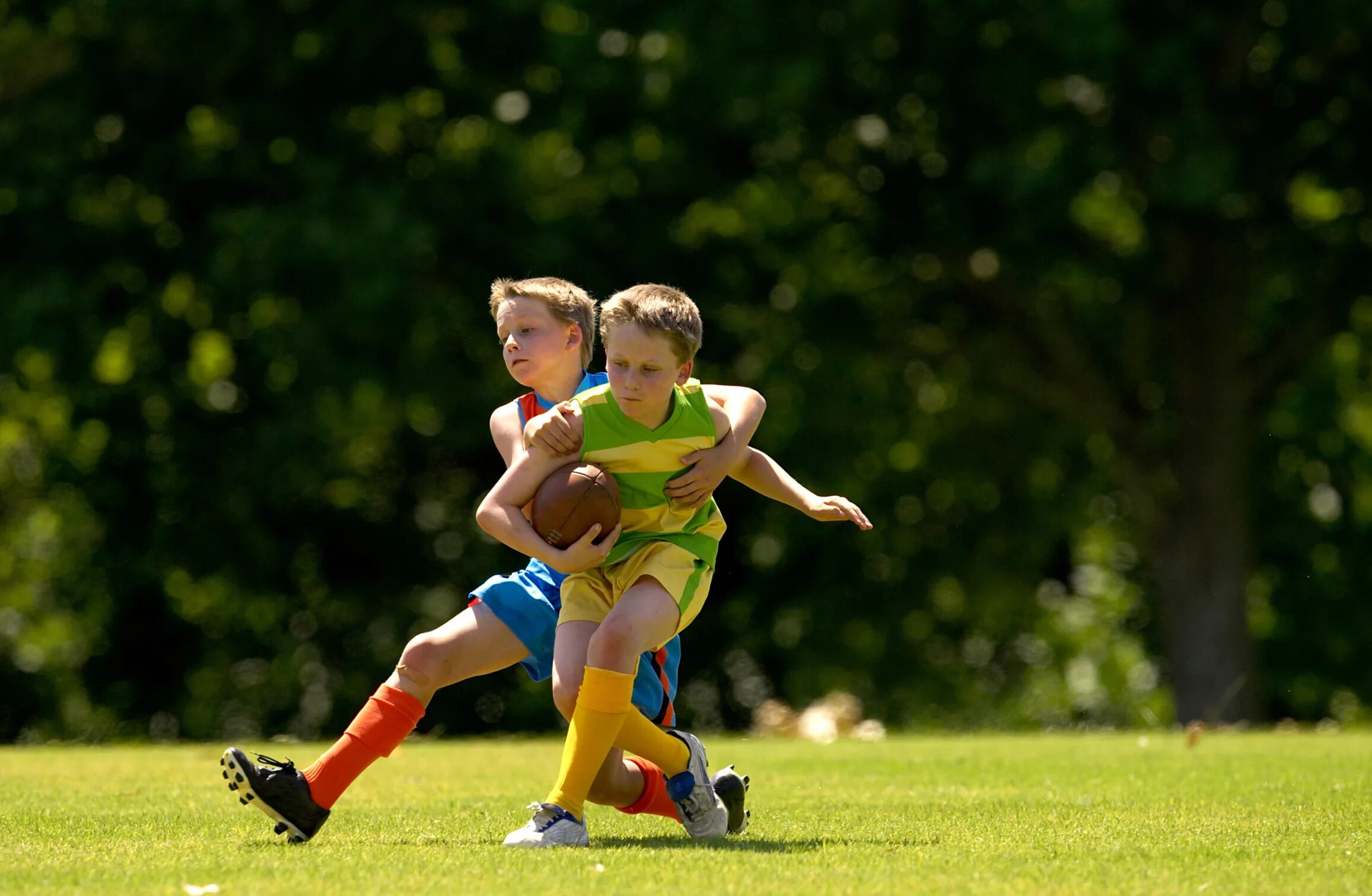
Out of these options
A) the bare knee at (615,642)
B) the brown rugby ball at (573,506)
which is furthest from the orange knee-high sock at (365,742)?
the brown rugby ball at (573,506)

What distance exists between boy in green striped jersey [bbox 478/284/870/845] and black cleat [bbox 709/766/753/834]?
0.10 metres

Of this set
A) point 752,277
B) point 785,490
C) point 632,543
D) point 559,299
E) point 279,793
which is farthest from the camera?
point 752,277

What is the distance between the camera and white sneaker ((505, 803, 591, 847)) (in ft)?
17.3

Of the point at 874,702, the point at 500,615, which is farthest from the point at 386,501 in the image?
the point at 500,615

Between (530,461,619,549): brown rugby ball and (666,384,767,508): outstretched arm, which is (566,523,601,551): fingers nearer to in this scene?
(530,461,619,549): brown rugby ball

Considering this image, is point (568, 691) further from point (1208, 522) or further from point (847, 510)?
point (1208, 522)

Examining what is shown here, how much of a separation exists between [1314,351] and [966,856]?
1410 centimetres

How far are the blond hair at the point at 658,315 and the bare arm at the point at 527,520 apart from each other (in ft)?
1.14

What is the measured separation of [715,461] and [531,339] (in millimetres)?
788

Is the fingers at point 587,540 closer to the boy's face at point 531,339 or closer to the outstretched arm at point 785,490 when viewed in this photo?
the outstretched arm at point 785,490

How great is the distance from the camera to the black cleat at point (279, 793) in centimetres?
548

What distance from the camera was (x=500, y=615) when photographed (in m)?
6.01

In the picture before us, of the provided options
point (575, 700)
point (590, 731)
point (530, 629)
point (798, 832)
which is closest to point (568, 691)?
point (575, 700)

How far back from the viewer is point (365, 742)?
5766 millimetres
